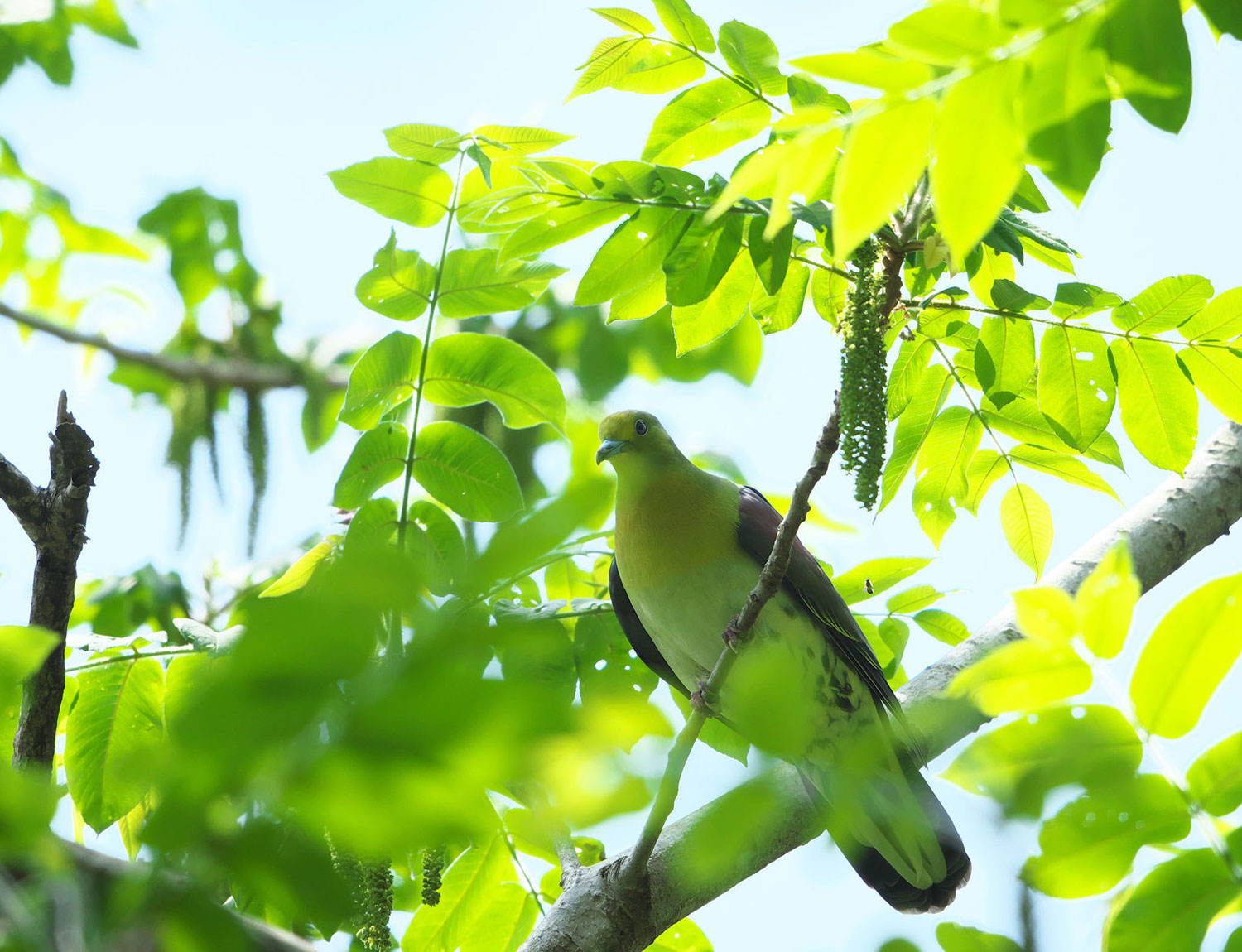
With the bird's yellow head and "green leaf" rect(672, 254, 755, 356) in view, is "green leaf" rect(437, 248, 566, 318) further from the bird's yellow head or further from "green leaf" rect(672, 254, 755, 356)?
the bird's yellow head

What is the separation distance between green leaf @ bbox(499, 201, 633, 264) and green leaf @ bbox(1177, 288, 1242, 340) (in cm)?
148

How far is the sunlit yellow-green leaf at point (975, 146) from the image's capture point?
118 cm

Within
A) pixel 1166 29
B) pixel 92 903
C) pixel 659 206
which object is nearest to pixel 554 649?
pixel 92 903

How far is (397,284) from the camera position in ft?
9.44

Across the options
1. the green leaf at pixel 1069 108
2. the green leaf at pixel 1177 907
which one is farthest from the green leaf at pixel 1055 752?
the green leaf at pixel 1069 108

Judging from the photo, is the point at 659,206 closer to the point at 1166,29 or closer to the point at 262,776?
the point at 1166,29

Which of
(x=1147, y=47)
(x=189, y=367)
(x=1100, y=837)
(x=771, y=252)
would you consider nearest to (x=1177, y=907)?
(x=1100, y=837)

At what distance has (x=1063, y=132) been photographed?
130 cm

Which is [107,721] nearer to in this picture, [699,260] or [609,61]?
[699,260]

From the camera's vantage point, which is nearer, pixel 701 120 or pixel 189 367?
pixel 701 120

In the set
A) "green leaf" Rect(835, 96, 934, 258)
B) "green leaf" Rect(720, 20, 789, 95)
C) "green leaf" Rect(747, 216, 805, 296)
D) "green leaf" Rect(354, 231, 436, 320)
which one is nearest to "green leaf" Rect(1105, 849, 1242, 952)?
"green leaf" Rect(835, 96, 934, 258)

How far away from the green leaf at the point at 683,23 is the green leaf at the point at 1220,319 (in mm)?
1418

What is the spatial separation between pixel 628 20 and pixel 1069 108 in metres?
1.50

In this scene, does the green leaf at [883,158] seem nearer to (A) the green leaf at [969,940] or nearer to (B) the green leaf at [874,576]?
(A) the green leaf at [969,940]
